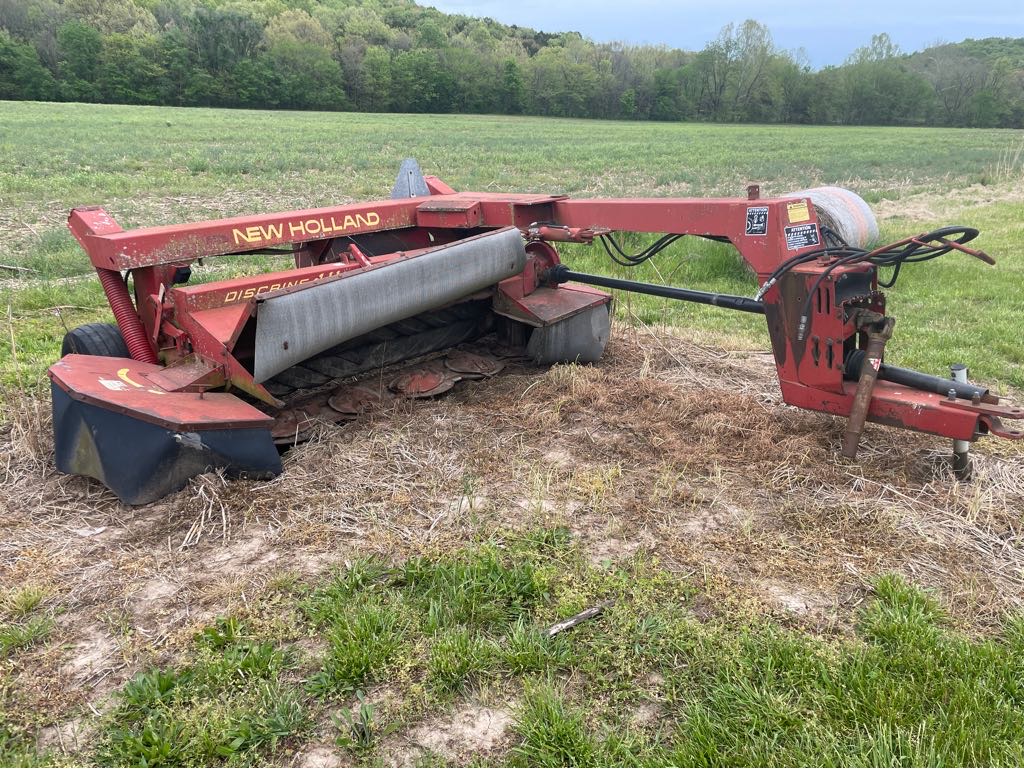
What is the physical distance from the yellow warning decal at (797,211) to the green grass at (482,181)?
8.11 feet

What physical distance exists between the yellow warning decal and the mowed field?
1.13 metres

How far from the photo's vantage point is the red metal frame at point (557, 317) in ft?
11.3

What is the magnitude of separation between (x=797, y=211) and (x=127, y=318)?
3541 mm

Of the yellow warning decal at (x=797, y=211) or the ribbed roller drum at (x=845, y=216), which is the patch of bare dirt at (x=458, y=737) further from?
the ribbed roller drum at (x=845, y=216)

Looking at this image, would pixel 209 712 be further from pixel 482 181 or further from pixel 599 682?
pixel 482 181

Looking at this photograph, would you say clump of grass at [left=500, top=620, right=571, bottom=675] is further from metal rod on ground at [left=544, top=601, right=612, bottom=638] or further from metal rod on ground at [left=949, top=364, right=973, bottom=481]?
metal rod on ground at [left=949, top=364, right=973, bottom=481]

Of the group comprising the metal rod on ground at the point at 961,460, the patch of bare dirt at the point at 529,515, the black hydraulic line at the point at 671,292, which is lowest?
the patch of bare dirt at the point at 529,515

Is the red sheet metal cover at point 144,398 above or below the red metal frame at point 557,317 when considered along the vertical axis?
below

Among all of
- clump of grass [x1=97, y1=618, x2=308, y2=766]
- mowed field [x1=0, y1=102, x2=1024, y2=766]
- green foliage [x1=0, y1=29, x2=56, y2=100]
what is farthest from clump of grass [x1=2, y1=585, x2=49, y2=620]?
green foliage [x1=0, y1=29, x2=56, y2=100]

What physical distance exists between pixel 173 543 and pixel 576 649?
1760 millimetres

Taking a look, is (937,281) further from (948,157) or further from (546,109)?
Answer: (546,109)

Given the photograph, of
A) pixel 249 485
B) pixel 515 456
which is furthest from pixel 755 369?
pixel 249 485

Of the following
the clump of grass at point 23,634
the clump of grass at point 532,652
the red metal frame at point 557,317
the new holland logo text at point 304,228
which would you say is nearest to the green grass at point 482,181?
the red metal frame at point 557,317

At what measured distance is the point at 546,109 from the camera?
70062 mm
